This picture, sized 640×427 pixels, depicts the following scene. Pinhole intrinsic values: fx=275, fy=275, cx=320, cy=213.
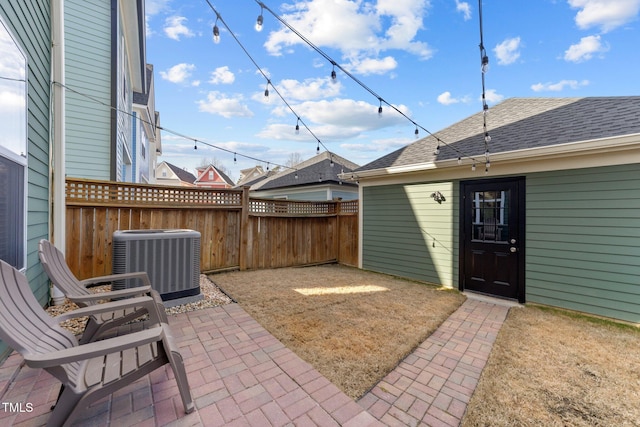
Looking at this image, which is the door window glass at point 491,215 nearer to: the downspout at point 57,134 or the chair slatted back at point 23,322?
the chair slatted back at point 23,322

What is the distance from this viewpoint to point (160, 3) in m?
3.92

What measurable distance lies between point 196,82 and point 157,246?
4650 mm

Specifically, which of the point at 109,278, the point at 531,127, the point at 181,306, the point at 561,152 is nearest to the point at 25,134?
the point at 109,278

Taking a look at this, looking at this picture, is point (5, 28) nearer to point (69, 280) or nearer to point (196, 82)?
point (69, 280)

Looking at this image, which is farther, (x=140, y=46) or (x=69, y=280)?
(x=140, y=46)

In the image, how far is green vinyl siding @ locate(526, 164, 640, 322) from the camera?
3.77 meters

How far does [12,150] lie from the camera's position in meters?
2.37

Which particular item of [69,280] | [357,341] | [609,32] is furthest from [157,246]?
[609,32]

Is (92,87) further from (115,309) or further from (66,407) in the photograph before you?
(66,407)

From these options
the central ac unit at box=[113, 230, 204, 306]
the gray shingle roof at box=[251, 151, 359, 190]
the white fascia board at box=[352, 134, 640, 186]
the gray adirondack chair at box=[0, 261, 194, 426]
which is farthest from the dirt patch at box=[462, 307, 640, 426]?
the gray shingle roof at box=[251, 151, 359, 190]

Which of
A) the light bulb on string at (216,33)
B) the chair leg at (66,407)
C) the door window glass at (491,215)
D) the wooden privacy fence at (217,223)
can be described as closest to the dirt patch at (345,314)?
the wooden privacy fence at (217,223)

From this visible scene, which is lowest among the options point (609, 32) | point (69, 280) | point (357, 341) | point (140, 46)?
point (357, 341)

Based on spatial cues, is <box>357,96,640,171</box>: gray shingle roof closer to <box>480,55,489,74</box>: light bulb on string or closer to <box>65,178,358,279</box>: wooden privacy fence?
<box>480,55,489,74</box>: light bulb on string

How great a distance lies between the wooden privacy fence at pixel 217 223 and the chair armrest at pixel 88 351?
3.60 meters
